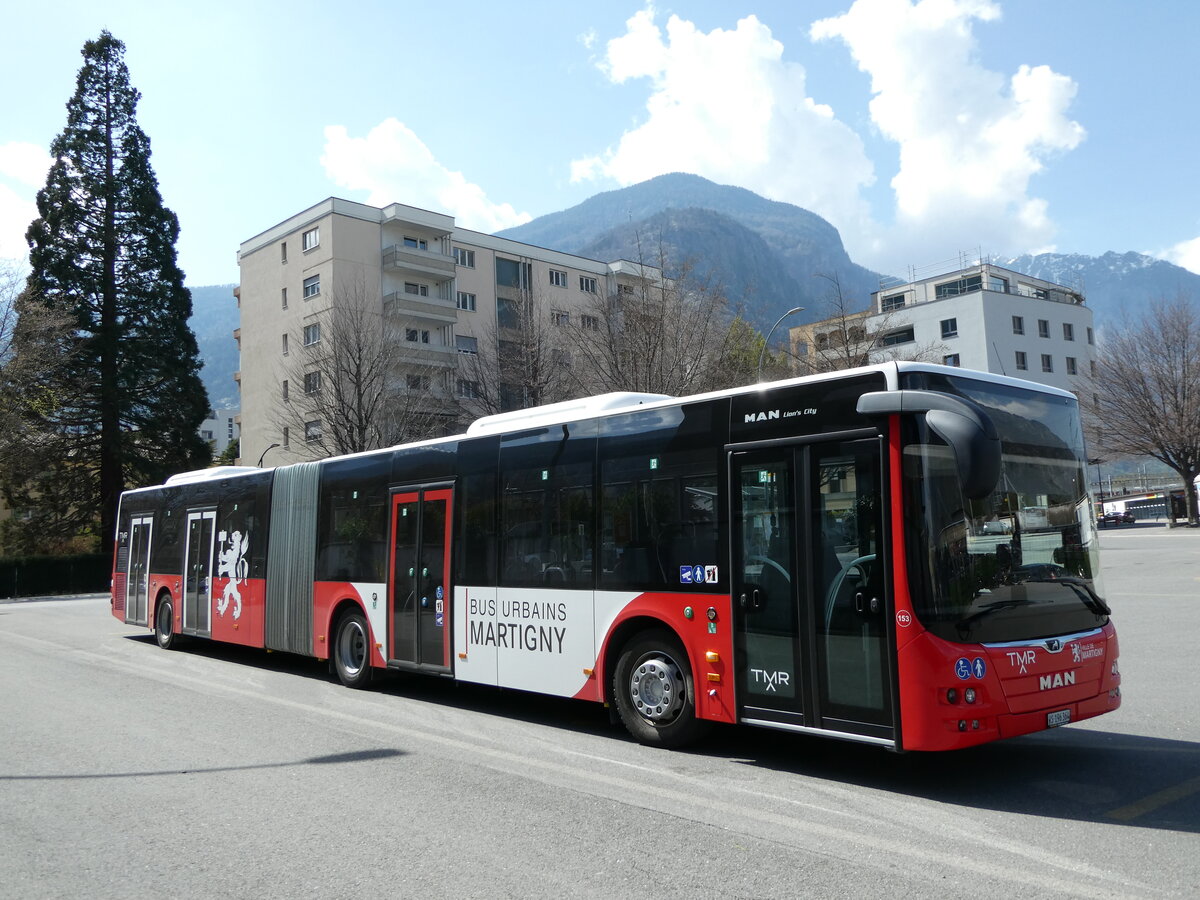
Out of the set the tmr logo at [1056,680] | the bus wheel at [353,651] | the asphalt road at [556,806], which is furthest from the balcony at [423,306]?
the tmr logo at [1056,680]

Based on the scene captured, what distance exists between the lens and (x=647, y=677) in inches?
314

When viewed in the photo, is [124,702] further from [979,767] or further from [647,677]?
[979,767]

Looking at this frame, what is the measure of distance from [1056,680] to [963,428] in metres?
2.07

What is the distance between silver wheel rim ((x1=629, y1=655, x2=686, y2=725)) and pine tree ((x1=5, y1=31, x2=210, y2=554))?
1710 inches

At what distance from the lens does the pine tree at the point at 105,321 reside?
44.6m

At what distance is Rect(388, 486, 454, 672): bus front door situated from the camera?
34.2 feet

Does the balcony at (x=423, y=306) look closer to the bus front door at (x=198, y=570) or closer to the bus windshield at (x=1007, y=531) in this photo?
the bus front door at (x=198, y=570)

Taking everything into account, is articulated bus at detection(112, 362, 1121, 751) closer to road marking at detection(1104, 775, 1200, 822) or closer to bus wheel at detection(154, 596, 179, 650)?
road marking at detection(1104, 775, 1200, 822)

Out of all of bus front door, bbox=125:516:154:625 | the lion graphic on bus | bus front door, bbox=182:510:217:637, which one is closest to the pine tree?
bus front door, bbox=125:516:154:625

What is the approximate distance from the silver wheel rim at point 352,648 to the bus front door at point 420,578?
955 millimetres

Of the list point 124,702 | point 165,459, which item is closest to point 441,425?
point 165,459

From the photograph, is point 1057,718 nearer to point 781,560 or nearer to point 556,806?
point 781,560

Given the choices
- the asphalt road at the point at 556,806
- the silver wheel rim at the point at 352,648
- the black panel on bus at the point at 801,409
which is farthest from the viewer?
the silver wheel rim at the point at 352,648

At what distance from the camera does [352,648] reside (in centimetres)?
1221
